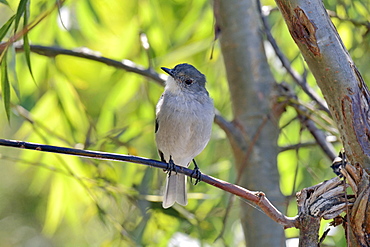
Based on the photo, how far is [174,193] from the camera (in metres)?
3.38

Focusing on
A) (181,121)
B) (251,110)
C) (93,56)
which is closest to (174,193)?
(181,121)

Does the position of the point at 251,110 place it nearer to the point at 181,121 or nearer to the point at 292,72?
the point at 292,72

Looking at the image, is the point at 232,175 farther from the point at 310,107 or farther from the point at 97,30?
the point at 97,30

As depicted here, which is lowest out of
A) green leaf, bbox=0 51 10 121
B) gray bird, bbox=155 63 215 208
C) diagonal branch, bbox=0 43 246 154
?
green leaf, bbox=0 51 10 121

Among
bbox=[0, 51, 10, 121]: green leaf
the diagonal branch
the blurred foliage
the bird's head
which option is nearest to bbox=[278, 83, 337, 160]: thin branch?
the blurred foliage

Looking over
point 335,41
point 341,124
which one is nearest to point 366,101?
point 341,124

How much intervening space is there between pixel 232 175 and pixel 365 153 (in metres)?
1.91

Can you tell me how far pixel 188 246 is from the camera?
3.38 metres

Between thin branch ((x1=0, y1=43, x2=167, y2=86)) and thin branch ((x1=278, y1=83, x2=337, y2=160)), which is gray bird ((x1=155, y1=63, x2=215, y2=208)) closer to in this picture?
thin branch ((x1=0, y1=43, x2=167, y2=86))

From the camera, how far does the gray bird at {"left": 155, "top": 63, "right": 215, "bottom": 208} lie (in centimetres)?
324

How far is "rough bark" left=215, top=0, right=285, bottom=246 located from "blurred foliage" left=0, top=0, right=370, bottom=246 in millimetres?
180

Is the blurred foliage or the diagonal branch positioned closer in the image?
the diagonal branch

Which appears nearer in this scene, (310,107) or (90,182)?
(310,107)

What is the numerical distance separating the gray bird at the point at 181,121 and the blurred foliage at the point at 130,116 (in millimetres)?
226
